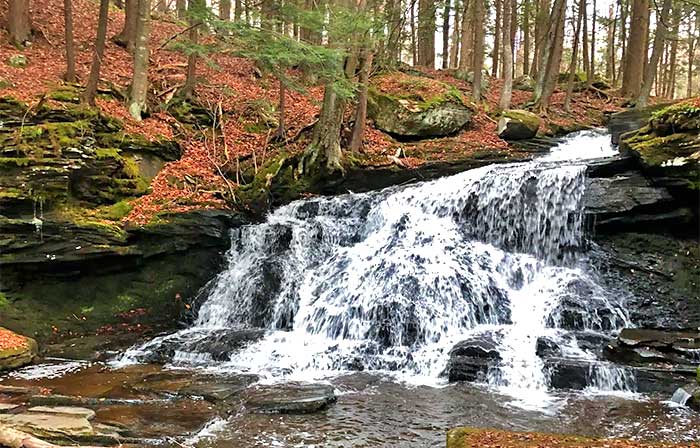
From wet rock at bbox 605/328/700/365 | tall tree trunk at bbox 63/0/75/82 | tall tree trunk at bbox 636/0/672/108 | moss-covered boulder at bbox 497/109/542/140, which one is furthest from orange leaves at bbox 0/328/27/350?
tall tree trunk at bbox 636/0/672/108

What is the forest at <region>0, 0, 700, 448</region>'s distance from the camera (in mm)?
6781

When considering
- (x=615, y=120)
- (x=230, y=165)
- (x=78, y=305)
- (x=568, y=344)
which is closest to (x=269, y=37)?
(x=230, y=165)

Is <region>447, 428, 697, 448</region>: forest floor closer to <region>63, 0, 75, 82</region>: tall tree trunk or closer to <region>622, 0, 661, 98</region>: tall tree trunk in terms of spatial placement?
<region>63, 0, 75, 82</region>: tall tree trunk

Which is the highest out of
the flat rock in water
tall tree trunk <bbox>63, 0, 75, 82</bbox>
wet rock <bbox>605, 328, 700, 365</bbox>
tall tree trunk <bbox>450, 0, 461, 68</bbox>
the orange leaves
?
tall tree trunk <bbox>450, 0, 461, 68</bbox>

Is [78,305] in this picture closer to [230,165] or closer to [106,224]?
[106,224]

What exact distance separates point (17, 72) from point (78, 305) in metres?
6.61

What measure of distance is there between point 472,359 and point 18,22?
1470 cm

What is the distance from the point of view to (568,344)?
337 inches

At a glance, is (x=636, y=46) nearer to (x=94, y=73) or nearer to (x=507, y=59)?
(x=507, y=59)

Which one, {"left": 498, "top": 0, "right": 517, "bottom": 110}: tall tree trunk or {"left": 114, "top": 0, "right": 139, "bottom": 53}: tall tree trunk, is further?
{"left": 114, "top": 0, "right": 139, "bottom": 53}: tall tree trunk

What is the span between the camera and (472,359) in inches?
327

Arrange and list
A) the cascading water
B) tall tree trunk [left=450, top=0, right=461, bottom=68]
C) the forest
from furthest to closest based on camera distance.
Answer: tall tree trunk [left=450, top=0, right=461, bottom=68], the cascading water, the forest

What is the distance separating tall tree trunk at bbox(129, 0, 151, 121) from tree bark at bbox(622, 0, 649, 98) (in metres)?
15.9

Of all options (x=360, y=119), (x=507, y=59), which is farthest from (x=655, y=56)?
(x=360, y=119)
